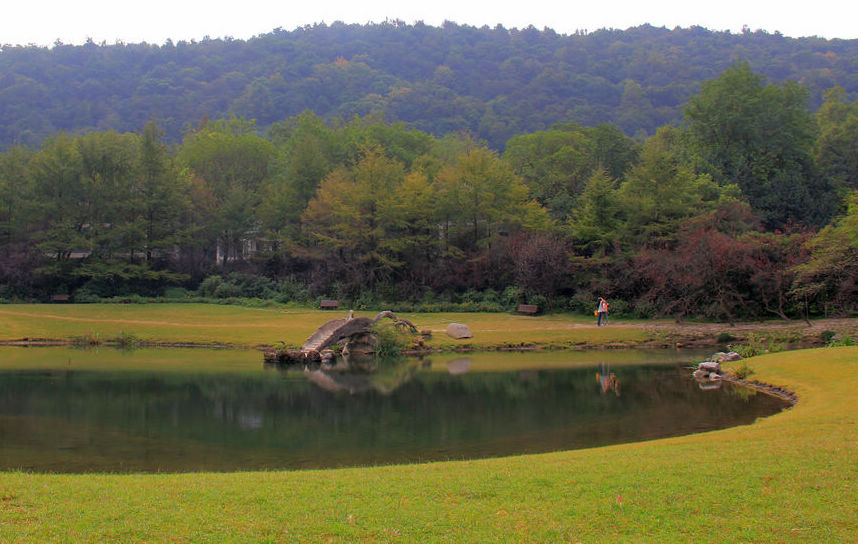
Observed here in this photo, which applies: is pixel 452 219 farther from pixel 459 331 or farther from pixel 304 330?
pixel 304 330

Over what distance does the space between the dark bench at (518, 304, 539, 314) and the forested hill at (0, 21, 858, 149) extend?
7373 centimetres

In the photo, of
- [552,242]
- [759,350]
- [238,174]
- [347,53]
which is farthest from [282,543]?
[347,53]

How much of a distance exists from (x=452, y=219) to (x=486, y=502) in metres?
45.0

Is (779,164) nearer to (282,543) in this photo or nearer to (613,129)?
(613,129)

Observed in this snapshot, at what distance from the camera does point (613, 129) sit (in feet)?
209

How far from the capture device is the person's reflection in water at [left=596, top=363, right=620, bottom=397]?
2222 cm

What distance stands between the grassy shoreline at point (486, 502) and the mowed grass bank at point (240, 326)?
22.7m

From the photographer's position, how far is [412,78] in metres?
156

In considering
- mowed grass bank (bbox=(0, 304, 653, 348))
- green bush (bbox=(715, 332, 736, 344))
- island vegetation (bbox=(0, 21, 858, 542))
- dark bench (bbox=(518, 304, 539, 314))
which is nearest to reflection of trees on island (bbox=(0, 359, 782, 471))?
island vegetation (bbox=(0, 21, 858, 542))

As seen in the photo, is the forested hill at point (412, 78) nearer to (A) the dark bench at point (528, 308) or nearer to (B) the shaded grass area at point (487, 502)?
(A) the dark bench at point (528, 308)

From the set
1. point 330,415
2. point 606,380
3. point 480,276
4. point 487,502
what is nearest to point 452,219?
point 480,276

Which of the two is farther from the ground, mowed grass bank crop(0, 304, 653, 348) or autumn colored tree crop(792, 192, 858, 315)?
autumn colored tree crop(792, 192, 858, 315)

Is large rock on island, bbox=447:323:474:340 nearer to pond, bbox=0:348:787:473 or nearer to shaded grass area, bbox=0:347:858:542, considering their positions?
pond, bbox=0:348:787:473

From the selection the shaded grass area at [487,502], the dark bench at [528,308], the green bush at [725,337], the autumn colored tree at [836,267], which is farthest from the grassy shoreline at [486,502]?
the dark bench at [528,308]
